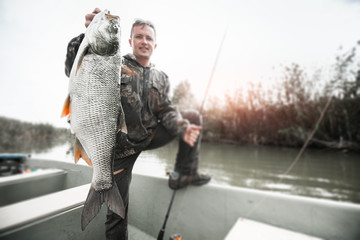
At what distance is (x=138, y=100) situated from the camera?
1076 millimetres

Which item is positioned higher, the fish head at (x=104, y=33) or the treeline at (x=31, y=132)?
the fish head at (x=104, y=33)

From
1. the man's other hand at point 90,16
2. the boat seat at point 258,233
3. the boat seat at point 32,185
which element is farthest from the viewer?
the boat seat at point 258,233

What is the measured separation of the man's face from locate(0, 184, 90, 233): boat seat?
76cm

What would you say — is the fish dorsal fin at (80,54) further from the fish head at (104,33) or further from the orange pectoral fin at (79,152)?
the orange pectoral fin at (79,152)

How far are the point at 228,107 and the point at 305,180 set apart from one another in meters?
9.72

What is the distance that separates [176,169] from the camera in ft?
8.37

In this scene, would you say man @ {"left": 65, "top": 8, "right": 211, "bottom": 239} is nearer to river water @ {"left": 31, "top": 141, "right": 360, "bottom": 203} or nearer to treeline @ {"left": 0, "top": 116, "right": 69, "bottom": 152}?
treeline @ {"left": 0, "top": 116, "right": 69, "bottom": 152}

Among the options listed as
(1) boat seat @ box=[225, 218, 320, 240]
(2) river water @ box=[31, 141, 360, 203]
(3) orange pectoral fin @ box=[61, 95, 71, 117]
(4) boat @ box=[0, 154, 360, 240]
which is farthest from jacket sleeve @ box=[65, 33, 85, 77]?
(2) river water @ box=[31, 141, 360, 203]

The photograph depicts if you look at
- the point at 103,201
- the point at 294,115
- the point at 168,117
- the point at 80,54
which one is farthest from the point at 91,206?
the point at 294,115

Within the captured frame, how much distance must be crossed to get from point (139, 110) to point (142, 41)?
40 cm

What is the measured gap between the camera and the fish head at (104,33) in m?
0.81

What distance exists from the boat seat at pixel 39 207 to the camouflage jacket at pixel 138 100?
25 centimetres

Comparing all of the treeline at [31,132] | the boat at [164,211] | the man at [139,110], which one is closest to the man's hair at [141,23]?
the man at [139,110]

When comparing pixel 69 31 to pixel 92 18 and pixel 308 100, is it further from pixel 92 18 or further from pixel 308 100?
pixel 308 100
